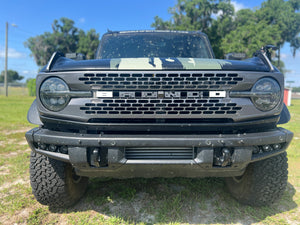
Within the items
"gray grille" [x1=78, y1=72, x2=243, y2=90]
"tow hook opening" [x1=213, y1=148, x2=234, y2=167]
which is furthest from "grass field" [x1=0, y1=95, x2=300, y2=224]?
"gray grille" [x1=78, y1=72, x2=243, y2=90]

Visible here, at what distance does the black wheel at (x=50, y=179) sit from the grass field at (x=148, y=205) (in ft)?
0.67

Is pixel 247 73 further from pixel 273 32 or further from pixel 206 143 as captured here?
pixel 273 32

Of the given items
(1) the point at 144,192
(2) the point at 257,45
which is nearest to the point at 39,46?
(2) the point at 257,45

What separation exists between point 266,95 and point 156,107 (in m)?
0.93

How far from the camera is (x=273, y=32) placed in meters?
24.9

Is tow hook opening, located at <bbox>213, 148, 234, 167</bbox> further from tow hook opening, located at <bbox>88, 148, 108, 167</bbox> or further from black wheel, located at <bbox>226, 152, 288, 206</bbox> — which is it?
tow hook opening, located at <bbox>88, 148, 108, 167</bbox>

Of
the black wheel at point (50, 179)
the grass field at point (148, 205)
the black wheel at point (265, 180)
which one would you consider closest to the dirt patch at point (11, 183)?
the grass field at point (148, 205)

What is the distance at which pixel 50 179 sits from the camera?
2350 mm

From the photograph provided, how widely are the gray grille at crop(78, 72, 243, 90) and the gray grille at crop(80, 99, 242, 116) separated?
4.2 inches

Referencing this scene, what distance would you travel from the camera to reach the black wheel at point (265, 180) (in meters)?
2.34

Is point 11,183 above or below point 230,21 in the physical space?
below

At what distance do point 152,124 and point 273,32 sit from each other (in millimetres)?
27952

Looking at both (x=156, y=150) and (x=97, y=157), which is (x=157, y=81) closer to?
(x=156, y=150)

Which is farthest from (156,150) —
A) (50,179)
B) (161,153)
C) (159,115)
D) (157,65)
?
(50,179)
